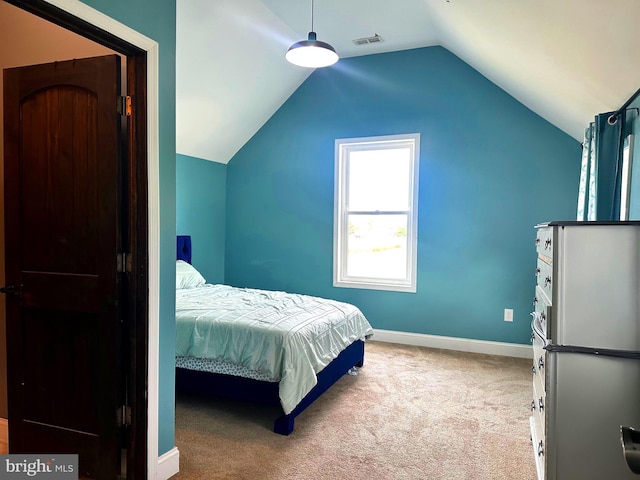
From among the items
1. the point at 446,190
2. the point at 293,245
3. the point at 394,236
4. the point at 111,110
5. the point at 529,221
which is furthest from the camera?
the point at 293,245

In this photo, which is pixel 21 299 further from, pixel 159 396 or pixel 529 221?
pixel 529 221

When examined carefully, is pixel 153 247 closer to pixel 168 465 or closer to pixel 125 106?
pixel 125 106

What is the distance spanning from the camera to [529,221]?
4.26m

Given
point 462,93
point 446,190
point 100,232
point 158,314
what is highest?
point 462,93

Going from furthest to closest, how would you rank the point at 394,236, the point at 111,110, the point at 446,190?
1. the point at 394,236
2. the point at 446,190
3. the point at 111,110

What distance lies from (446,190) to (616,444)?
10.5 feet

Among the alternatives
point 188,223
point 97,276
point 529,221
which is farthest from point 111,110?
A: point 529,221

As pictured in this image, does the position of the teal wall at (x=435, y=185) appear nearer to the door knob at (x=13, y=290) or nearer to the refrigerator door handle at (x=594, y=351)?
the refrigerator door handle at (x=594, y=351)

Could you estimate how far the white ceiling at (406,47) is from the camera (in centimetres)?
204

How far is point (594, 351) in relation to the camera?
167cm

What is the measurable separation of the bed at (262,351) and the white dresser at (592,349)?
1467mm

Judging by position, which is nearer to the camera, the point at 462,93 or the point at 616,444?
A: the point at 616,444

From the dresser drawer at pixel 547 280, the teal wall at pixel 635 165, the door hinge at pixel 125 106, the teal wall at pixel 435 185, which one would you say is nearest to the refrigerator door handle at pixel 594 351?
the dresser drawer at pixel 547 280

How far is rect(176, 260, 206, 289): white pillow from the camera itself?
4180 mm
